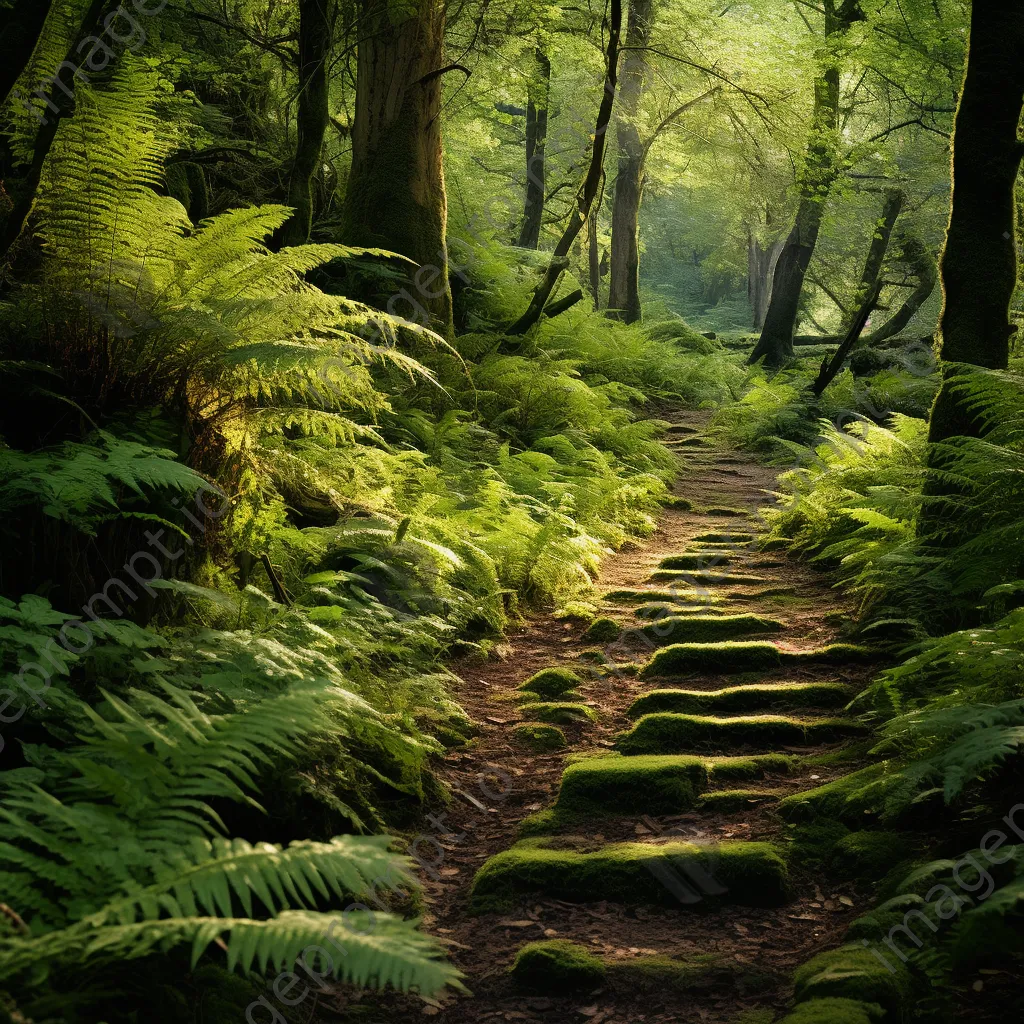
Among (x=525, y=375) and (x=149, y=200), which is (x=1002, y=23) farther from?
(x=525, y=375)

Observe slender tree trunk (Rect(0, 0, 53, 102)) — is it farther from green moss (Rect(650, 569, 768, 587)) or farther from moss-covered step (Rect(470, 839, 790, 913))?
green moss (Rect(650, 569, 768, 587))

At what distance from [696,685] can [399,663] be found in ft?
5.70

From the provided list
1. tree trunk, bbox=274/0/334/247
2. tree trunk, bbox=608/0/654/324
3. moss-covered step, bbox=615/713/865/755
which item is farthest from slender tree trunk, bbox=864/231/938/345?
moss-covered step, bbox=615/713/865/755

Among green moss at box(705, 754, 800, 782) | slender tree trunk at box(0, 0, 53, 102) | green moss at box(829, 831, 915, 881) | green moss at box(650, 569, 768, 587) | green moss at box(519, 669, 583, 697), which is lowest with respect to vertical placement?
green moss at box(519, 669, 583, 697)

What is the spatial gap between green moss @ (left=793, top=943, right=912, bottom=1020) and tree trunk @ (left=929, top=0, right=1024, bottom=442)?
132 inches

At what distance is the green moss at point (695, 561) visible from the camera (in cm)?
732

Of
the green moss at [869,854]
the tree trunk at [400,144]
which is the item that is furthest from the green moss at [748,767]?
the tree trunk at [400,144]

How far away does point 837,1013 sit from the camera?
234 cm

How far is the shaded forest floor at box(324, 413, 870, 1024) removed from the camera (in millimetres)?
2732

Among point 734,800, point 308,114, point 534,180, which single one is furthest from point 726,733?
point 534,180

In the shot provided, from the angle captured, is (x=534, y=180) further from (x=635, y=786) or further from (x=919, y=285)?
(x=635, y=786)

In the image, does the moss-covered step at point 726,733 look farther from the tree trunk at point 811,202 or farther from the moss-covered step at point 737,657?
the tree trunk at point 811,202

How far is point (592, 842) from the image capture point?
358 centimetres

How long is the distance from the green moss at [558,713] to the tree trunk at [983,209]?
2720mm
